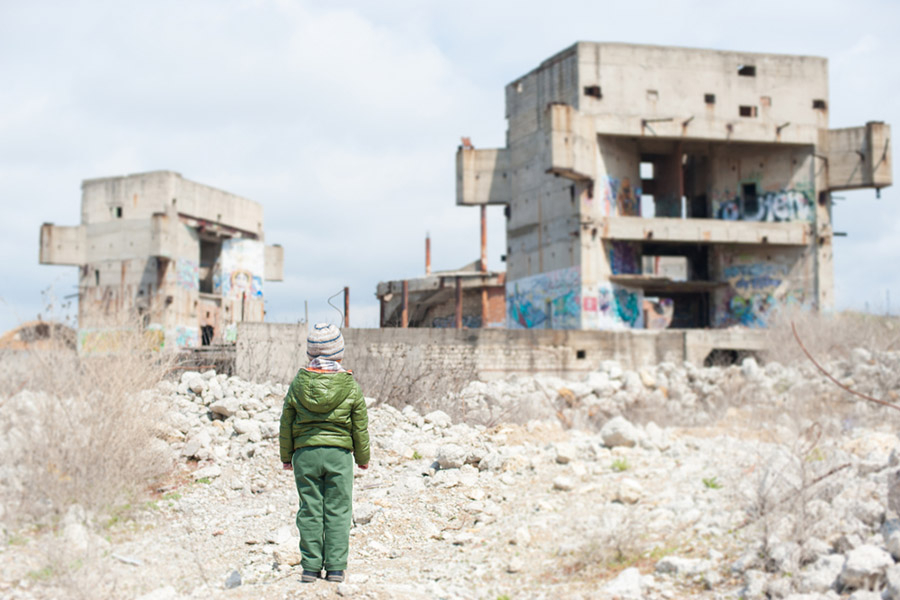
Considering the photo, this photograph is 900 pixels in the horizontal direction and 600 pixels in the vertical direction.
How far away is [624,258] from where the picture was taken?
26438 millimetres

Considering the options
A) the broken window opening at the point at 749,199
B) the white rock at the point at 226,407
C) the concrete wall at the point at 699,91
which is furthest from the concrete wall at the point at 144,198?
the white rock at the point at 226,407

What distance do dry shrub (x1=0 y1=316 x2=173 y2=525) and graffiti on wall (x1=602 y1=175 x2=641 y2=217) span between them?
63.4 ft

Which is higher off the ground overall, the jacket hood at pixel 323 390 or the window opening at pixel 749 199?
the window opening at pixel 749 199

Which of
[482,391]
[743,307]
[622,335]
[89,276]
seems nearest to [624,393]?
[622,335]

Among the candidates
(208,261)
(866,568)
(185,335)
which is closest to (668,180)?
(185,335)

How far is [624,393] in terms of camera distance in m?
18.7

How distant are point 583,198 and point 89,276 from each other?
20.4 m

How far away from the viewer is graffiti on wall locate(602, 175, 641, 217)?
2566 cm

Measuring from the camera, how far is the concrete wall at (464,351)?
1163cm

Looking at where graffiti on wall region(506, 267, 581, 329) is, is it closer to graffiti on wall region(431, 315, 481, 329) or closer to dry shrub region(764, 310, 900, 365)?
graffiti on wall region(431, 315, 481, 329)

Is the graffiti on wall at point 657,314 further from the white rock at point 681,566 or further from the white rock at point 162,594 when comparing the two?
the white rock at point 162,594

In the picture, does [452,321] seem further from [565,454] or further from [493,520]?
[493,520]

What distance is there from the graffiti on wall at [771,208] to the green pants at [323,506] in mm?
25253

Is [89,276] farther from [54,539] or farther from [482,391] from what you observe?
[54,539]
